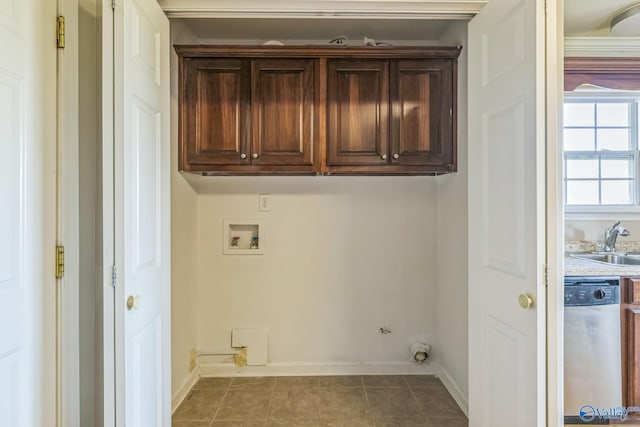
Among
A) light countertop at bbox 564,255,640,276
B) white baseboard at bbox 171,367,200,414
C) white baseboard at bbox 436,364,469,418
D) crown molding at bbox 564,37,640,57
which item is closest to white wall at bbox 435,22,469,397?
white baseboard at bbox 436,364,469,418

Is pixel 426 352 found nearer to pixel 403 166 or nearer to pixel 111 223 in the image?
pixel 403 166

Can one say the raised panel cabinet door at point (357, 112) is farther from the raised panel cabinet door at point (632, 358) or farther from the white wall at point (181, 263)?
the raised panel cabinet door at point (632, 358)

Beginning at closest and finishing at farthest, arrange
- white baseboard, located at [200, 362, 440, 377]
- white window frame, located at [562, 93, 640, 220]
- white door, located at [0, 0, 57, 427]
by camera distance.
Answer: white door, located at [0, 0, 57, 427] → white window frame, located at [562, 93, 640, 220] → white baseboard, located at [200, 362, 440, 377]

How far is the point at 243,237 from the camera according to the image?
2.47 meters

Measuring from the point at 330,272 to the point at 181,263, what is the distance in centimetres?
105

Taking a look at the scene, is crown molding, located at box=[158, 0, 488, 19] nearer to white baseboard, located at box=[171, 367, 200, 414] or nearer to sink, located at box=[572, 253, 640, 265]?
sink, located at box=[572, 253, 640, 265]

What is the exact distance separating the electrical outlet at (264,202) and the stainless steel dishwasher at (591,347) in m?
1.87

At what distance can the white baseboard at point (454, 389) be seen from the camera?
1977 mm

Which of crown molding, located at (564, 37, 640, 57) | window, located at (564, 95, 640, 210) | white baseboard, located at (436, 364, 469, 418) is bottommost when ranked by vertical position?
white baseboard, located at (436, 364, 469, 418)

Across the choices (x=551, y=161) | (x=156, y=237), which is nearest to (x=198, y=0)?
(x=156, y=237)

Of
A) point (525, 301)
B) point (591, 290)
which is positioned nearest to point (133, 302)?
point (525, 301)

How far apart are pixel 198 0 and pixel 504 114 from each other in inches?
61.6

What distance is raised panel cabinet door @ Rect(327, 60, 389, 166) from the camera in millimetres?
1975

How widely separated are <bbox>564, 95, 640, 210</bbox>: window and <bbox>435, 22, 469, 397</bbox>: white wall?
875 millimetres
